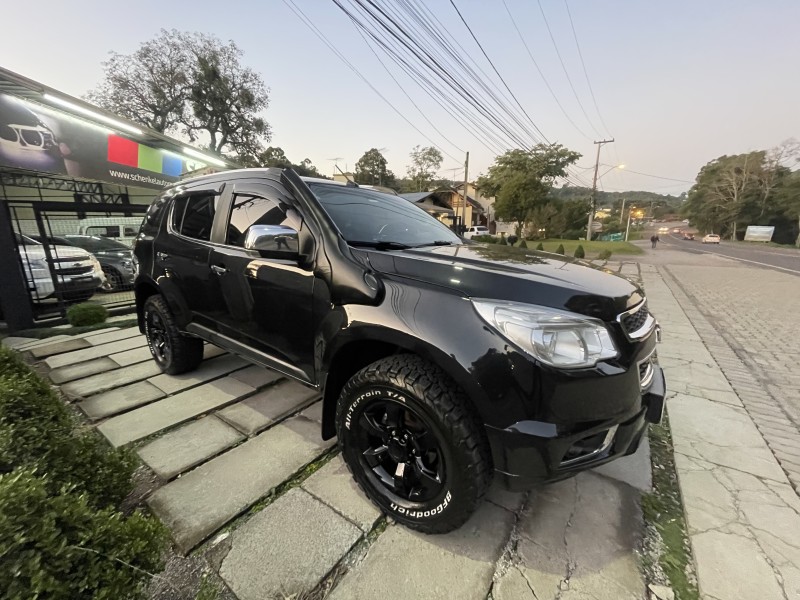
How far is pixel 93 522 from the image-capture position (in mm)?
1168

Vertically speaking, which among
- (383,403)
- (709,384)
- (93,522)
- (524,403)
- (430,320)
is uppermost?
(430,320)

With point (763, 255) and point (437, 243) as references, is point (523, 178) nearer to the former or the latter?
point (763, 255)

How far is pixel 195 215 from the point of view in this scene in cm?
288

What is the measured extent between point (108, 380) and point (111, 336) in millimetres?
1723

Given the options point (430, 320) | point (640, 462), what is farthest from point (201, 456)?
point (640, 462)

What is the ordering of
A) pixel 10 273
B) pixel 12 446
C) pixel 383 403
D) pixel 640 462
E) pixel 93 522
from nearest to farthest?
1. pixel 93 522
2. pixel 12 446
3. pixel 383 403
4. pixel 640 462
5. pixel 10 273

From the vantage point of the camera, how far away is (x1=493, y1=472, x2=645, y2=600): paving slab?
56.8 inches

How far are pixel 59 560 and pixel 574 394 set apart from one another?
70.4 inches

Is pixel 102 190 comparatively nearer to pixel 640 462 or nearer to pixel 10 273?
pixel 10 273

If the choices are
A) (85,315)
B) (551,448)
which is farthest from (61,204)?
(551,448)

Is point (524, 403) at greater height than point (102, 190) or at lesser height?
lesser

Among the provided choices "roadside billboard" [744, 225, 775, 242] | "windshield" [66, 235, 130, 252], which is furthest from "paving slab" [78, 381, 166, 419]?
"roadside billboard" [744, 225, 775, 242]

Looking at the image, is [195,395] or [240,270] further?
[195,395]

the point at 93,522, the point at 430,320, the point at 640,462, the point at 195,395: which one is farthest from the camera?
the point at 195,395
